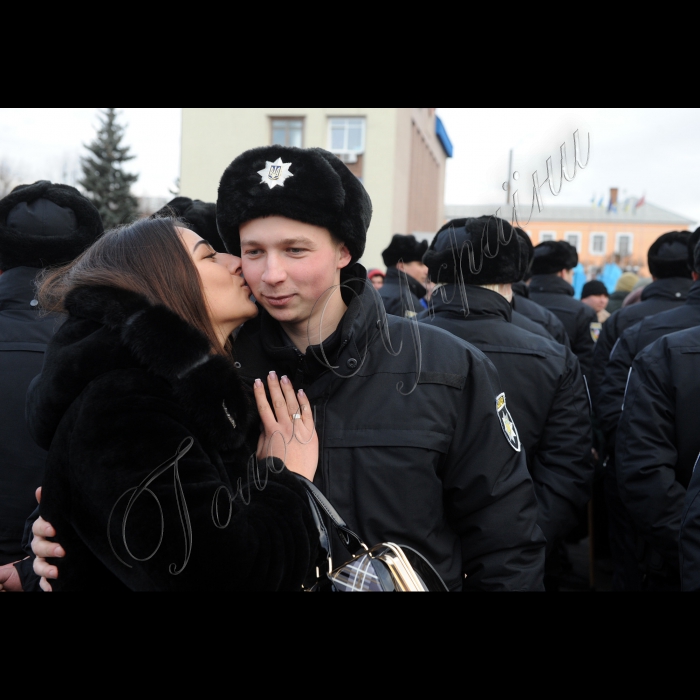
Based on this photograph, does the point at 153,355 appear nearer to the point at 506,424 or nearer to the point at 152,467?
the point at 152,467

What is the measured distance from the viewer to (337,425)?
1.92 m

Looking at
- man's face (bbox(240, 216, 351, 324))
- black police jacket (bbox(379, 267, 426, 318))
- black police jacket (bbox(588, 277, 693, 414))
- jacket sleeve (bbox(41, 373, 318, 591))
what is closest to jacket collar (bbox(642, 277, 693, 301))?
black police jacket (bbox(588, 277, 693, 414))

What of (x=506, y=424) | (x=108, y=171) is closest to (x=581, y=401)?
(x=506, y=424)

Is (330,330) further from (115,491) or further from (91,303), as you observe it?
(115,491)

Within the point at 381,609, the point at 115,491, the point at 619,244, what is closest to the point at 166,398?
the point at 115,491

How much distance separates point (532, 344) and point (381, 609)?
199 cm

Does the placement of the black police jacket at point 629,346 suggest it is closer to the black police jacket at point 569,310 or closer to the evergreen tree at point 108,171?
the black police jacket at point 569,310

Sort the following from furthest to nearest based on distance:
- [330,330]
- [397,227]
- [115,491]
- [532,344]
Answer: [397,227] → [532,344] → [330,330] → [115,491]

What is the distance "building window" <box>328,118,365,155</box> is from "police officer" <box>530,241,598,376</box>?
1389 centimetres

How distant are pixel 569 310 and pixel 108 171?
1095 inches

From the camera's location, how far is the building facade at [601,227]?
280 cm

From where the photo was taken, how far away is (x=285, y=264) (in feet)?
6.42

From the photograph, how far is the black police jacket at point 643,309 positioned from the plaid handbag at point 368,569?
322 centimetres

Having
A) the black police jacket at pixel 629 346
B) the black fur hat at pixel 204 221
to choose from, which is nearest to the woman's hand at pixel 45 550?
the black fur hat at pixel 204 221
